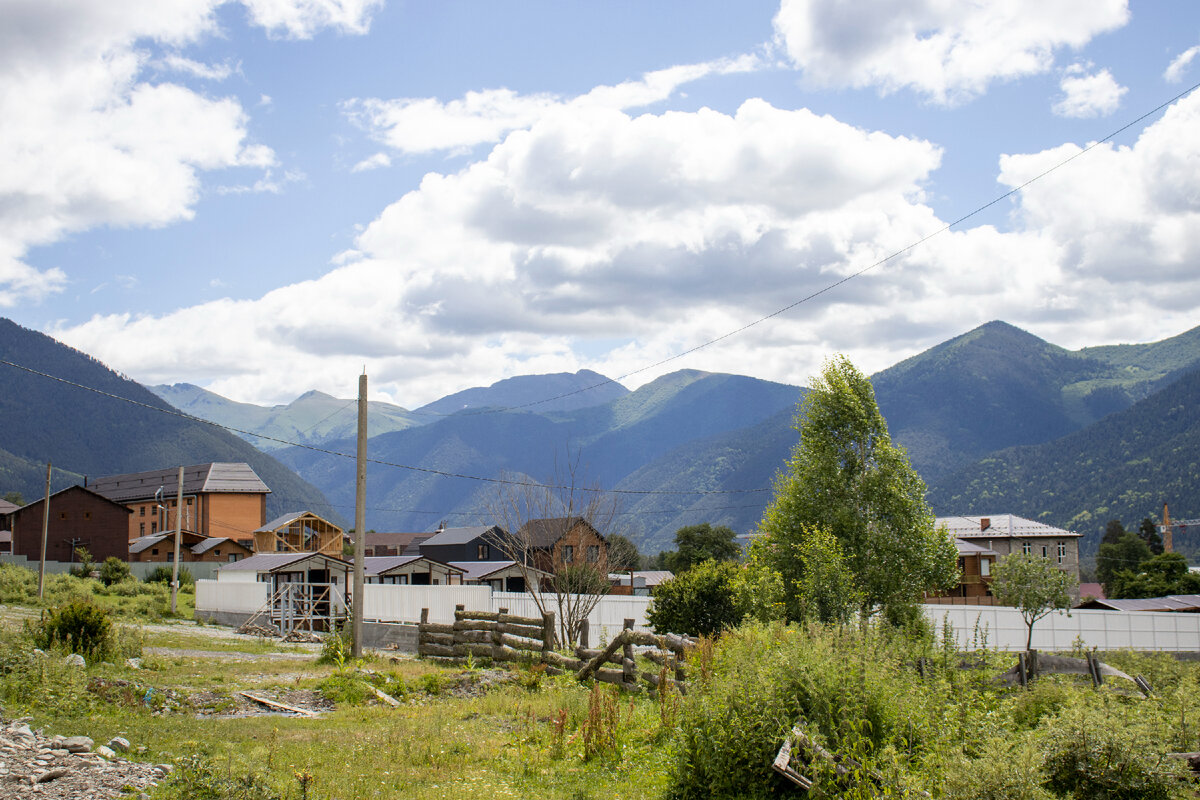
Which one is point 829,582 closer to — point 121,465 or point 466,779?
point 466,779

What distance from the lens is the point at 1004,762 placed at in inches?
290

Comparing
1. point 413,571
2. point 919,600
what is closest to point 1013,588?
point 919,600

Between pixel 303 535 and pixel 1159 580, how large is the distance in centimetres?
7719

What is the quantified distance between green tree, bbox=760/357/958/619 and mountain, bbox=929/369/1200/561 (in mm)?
150992

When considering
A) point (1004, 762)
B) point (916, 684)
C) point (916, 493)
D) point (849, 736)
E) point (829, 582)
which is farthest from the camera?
point (916, 493)

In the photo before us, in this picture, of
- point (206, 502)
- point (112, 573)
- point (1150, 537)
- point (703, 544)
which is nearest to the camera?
point (112, 573)

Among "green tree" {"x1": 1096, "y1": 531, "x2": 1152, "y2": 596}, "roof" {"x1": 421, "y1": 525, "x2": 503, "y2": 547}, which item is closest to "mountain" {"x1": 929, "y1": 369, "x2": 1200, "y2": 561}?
"green tree" {"x1": 1096, "y1": 531, "x2": 1152, "y2": 596}

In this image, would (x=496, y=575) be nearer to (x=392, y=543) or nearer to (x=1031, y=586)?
(x=1031, y=586)

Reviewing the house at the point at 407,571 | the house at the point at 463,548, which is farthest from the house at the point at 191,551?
the house at the point at 463,548

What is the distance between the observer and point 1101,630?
4444 cm

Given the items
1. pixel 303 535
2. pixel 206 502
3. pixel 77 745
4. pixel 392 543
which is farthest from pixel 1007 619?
pixel 392 543

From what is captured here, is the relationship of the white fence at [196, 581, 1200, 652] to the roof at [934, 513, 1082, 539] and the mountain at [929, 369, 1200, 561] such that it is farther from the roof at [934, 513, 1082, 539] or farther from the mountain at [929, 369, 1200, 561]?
the mountain at [929, 369, 1200, 561]

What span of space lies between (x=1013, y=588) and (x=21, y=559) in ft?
239

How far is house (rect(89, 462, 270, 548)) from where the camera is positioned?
316ft
